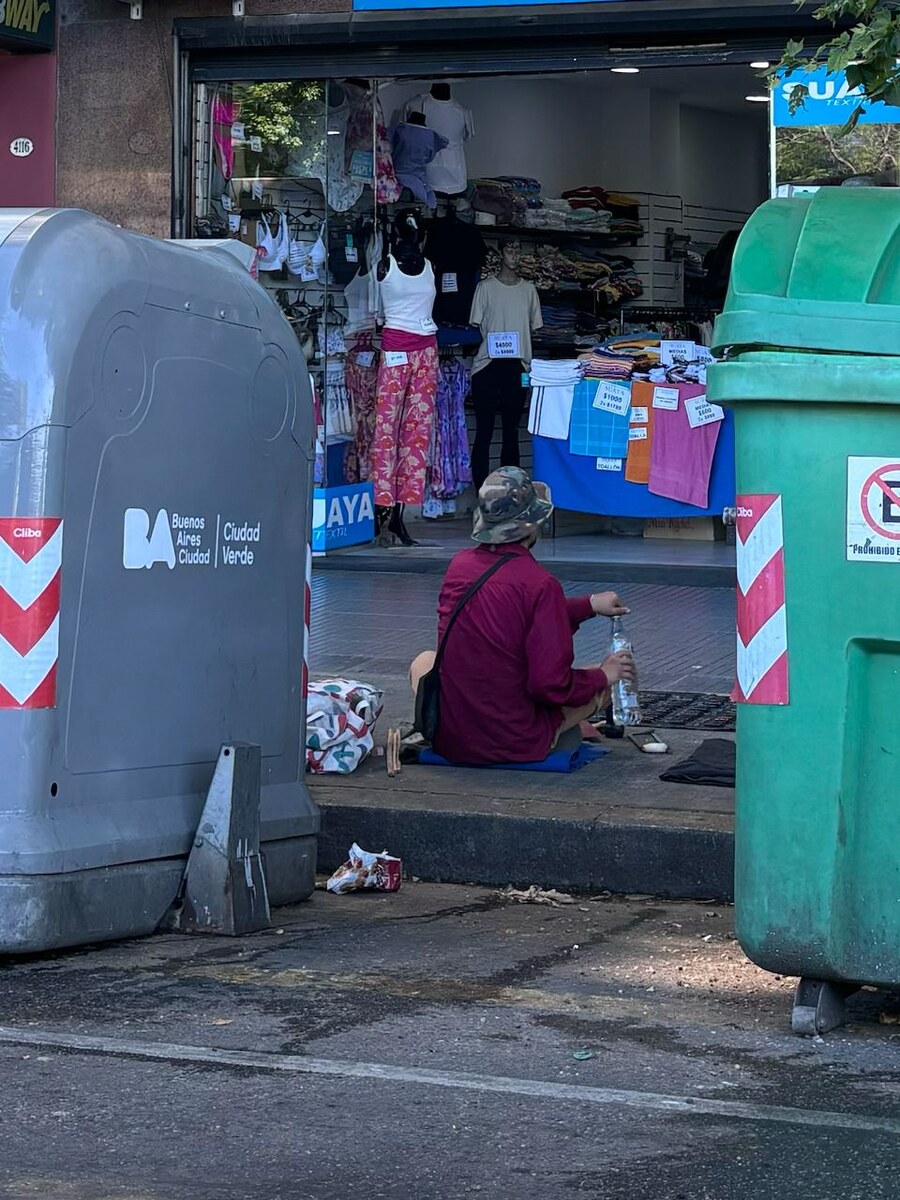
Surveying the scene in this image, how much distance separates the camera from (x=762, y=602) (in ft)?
15.2

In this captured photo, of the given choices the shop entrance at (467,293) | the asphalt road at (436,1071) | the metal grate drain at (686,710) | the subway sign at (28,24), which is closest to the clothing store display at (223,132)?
the shop entrance at (467,293)

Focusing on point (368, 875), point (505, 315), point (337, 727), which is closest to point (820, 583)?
point (368, 875)

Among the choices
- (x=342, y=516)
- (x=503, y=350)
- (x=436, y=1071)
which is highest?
(x=503, y=350)

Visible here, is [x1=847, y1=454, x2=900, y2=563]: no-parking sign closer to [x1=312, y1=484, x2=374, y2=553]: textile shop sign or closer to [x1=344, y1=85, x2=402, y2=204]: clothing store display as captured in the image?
[x1=312, y1=484, x2=374, y2=553]: textile shop sign

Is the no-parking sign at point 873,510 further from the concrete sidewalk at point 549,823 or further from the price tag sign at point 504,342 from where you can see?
the price tag sign at point 504,342

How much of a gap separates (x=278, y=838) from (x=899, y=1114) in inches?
95.6

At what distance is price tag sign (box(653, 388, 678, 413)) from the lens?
42.9 feet

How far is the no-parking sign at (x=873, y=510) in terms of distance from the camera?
447 cm

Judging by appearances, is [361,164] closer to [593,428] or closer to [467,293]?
[467,293]

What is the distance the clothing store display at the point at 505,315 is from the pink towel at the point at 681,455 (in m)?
1.65

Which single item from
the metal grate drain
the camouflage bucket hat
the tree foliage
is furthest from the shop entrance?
the tree foliage

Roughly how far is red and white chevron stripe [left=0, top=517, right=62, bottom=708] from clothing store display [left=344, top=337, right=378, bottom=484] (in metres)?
8.33

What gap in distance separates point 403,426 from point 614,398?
142cm

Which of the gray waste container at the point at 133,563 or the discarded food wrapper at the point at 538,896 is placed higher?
the gray waste container at the point at 133,563
